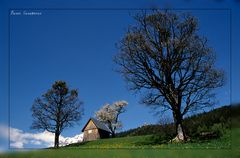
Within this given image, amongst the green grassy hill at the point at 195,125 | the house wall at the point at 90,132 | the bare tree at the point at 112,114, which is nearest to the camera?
the bare tree at the point at 112,114

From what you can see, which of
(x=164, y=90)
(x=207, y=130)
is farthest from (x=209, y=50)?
(x=207, y=130)

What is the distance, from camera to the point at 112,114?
18000 millimetres

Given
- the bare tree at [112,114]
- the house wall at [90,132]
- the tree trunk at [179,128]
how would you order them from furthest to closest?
the tree trunk at [179,128]
the house wall at [90,132]
the bare tree at [112,114]

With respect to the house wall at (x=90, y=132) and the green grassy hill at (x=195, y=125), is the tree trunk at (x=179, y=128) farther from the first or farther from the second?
the house wall at (x=90, y=132)

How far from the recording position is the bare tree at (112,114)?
15.9m

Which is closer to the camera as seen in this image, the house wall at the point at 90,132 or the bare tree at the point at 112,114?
the bare tree at the point at 112,114

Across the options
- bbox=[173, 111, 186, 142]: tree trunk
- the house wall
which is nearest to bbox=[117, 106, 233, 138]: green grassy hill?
bbox=[173, 111, 186, 142]: tree trunk

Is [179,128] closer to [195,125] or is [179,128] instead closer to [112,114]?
[195,125]

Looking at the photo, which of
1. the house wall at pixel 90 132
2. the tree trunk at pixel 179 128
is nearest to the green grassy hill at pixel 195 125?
Result: the tree trunk at pixel 179 128

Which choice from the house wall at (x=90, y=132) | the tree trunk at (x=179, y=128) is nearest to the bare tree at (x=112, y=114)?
the house wall at (x=90, y=132)

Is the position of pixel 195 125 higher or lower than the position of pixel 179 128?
higher

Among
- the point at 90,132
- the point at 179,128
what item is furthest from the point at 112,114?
the point at 179,128

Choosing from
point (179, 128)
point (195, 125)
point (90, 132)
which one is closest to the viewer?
point (90, 132)

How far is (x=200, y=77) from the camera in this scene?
21172 mm
